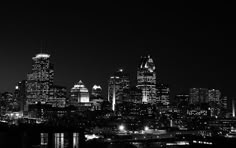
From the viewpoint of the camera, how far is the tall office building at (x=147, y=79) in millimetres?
123600

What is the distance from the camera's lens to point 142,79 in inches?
5017

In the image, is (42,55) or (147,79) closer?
(42,55)

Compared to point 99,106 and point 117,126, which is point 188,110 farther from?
point 117,126

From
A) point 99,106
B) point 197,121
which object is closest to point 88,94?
point 99,106

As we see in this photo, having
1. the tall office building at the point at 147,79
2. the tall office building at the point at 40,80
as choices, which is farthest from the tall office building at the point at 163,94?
the tall office building at the point at 40,80

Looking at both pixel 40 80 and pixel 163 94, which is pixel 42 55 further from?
pixel 163 94

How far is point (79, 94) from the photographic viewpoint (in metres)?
135

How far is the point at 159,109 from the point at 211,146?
61.3m

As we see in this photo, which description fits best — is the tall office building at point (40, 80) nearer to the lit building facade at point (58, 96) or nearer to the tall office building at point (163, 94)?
the lit building facade at point (58, 96)

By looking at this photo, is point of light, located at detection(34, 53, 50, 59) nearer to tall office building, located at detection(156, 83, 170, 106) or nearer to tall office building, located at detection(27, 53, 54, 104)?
tall office building, located at detection(27, 53, 54, 104)

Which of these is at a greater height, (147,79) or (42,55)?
(42,55)

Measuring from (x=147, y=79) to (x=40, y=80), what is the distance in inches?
1153

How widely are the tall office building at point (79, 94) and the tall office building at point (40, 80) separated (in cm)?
1328

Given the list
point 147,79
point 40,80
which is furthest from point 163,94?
point 40,80
